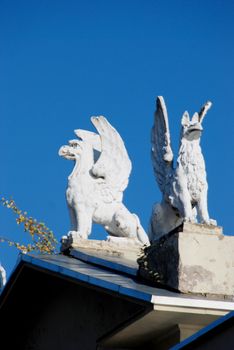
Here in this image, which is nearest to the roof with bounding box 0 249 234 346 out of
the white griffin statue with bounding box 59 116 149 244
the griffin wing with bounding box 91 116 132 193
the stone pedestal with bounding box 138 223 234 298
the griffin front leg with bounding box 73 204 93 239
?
the stone pedestal with bounding box 138 223 234 298

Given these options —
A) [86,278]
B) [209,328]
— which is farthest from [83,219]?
[209,328]

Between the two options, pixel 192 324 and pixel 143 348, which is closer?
pixel 192 324

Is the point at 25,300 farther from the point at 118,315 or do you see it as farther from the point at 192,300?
the point at 192,300

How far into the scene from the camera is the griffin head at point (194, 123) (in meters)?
12.9

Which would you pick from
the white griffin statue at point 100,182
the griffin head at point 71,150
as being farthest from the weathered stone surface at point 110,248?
the griffin head at point 71,150

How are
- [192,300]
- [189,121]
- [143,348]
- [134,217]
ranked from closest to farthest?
[192,300]
[143,348]
[189,121]
[134,217]

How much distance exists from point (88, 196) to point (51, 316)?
3.10 meters

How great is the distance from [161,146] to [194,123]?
3.60 ft

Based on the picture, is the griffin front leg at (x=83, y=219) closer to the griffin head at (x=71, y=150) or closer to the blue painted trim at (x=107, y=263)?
the griffin head at (x=71, y=150)

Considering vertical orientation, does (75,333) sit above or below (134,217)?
below

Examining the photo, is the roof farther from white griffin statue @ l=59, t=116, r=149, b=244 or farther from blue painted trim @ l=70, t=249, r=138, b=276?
white griffin statue @ l=59, t=116, r=149, b=244

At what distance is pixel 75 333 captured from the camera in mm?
12141

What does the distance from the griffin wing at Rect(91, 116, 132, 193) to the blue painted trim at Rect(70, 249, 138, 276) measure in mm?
2847

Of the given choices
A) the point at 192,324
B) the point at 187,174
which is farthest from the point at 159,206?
the point at 192,324
